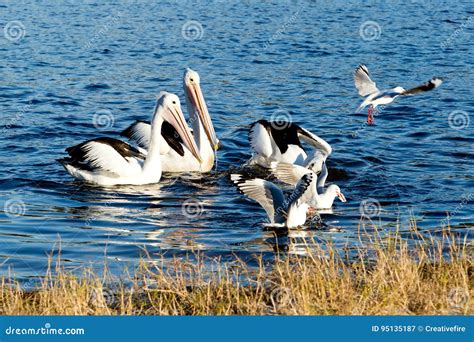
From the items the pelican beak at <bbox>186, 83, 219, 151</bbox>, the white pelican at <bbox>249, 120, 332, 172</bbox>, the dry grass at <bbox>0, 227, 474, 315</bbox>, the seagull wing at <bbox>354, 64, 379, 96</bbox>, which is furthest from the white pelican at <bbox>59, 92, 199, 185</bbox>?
the dry grass at <bbox>0, 227, 474, 315</bbox>

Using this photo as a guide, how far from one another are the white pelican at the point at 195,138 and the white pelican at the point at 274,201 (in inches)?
134

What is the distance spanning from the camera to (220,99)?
17.1 m

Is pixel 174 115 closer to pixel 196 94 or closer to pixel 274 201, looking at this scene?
pixel 196 94

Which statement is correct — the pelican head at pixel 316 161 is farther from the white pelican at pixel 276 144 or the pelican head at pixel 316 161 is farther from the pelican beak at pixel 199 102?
the pelican beak at pixel 199 102

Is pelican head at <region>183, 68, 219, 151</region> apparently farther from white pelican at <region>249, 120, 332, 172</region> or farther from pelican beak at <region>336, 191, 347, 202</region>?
pelican beak at <region>336, 191, 347, 202</region>

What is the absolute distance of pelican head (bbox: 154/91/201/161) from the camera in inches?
494

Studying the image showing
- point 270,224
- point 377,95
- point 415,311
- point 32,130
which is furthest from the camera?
point 32,130

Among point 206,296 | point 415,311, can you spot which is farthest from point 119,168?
point 415,311

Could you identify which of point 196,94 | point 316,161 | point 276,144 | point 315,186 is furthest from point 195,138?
point 315,186

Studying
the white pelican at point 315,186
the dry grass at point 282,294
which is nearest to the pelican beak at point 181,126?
the white pelican at point 315,186

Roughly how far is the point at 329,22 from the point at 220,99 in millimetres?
9155

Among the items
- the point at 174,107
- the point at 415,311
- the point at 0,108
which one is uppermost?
the point at 0,108

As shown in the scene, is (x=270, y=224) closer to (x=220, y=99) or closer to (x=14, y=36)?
(x=220, y=99)

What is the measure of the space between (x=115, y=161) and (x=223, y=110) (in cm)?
479
